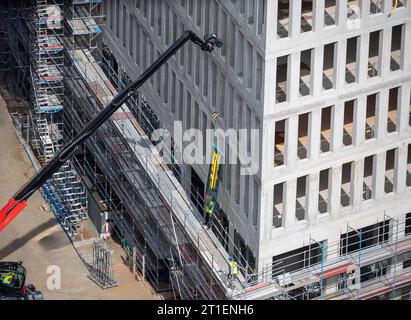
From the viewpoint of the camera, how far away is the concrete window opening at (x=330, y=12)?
99000 millimetres

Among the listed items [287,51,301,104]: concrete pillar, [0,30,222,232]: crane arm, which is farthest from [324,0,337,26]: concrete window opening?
[0,30,222,232]: crane arm

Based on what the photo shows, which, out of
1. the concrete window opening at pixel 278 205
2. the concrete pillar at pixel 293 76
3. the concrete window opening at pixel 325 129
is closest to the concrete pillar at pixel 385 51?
the concrete window opening at pixel 325 129

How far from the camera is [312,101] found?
326 feet

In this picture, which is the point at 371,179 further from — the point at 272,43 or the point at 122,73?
the point at 122,73

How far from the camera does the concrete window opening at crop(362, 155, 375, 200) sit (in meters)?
104

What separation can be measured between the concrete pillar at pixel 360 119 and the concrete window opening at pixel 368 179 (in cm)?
214

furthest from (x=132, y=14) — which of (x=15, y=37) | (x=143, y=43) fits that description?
(x=15, y=37)

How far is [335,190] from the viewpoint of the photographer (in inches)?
4031

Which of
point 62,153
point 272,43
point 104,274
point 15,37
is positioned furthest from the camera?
point 15,37

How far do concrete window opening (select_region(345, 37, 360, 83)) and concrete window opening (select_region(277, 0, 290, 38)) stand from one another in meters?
4.11

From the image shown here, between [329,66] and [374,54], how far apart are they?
3.01 meters

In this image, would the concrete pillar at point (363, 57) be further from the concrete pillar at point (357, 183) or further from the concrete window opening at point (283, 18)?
the concrete pillar at point (357, 183)

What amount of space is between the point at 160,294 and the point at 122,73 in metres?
16.2

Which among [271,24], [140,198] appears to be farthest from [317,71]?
[140,198]
